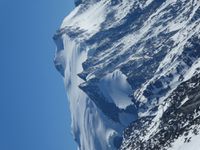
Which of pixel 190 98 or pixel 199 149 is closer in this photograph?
pixel 199 149

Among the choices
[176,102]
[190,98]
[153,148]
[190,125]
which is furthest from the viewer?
[176,102]

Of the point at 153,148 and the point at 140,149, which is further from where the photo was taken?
the point at 140,149

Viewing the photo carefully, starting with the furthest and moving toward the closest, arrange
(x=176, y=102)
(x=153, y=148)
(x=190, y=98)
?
(x=176, y=102) < (x=190, y=98) < (x=153, y=148)

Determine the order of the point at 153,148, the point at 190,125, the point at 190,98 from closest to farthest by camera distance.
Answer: the point at 190,125
the point at 153,148
the point at 190,98

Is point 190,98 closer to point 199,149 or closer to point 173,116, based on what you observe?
point 173,116

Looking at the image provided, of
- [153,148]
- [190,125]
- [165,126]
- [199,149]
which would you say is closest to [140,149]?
[165,126]

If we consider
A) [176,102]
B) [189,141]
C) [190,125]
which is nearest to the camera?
[189,141]

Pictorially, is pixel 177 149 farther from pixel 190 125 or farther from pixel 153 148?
pixel 153 148

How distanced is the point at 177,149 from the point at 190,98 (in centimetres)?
3634

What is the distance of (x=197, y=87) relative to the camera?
18388 cm

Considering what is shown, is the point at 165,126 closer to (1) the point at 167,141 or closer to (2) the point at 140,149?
(2) the point at 140,149

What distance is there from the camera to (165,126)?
18050 cm

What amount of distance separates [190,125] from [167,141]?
8010mm

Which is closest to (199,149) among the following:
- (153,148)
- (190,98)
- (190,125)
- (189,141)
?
(189,141)
